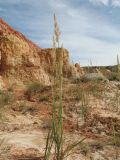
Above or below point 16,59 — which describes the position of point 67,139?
below

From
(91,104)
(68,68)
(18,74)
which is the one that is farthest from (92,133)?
(68,68)

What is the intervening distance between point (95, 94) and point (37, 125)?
2.85 meters

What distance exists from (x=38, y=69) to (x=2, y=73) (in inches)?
79.8

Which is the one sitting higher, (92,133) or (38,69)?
(38,69)

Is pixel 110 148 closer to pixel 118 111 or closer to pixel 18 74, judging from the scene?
pixel 118 111

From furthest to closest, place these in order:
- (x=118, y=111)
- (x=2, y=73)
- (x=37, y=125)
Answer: (x=2, y=73)
(x=118, y=111)
(x=37, y=125)

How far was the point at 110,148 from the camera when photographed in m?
4.88

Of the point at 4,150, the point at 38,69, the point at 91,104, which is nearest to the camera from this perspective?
the point at 4,150

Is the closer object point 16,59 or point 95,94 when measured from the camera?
point 95,94

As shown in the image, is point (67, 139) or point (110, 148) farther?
point (67, 139)

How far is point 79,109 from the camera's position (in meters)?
7.98

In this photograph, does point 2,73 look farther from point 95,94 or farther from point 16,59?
point 95,94

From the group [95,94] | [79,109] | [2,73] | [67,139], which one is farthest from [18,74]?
[67,139]

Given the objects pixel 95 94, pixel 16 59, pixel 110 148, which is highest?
pixel 16 59
